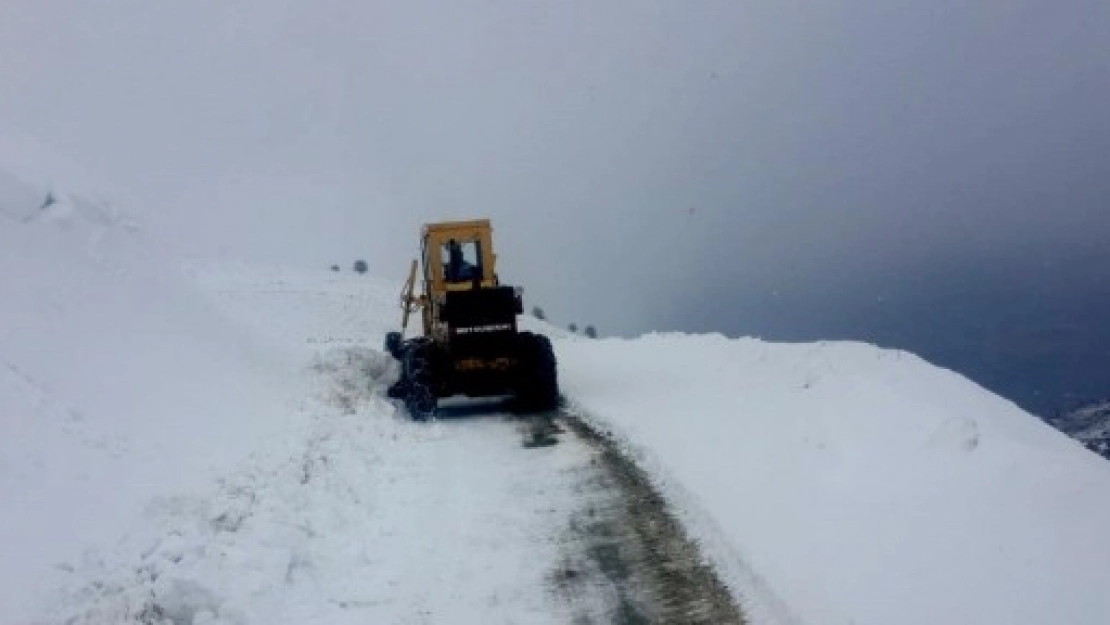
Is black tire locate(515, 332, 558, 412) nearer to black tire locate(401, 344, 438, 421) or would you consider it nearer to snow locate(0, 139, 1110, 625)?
snow locate(0, 139, 1110, 625)

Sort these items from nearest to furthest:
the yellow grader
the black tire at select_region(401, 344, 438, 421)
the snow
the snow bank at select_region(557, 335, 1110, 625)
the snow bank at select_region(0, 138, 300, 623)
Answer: the snow bank at select_region(557, 335, 1110, 625) < the snow < the snow bank at select_region(0, 138, 300, 623) < the black tire at select_region(401, 344, 438, 421) < the yellow grader

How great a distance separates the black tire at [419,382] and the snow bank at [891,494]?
289 centimetres

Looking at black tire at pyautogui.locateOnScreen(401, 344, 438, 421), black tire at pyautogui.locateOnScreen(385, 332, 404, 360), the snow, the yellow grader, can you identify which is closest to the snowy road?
the snow

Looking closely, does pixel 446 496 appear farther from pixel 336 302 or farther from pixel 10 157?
pixel 336 302

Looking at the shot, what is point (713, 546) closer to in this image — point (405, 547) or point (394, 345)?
point (405, 547)

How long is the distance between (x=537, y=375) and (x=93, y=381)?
8489mm

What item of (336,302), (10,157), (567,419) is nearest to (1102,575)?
(567,419)

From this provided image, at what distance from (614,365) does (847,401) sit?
11995mm

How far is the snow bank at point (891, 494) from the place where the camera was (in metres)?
6.89

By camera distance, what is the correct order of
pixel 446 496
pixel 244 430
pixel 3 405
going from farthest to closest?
pixel 244 430 → pixel 446 496 → pixel 3 405

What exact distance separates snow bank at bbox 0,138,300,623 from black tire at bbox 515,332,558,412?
4.17m

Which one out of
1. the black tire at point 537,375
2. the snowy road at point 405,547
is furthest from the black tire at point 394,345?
the snowy road at point 405,547

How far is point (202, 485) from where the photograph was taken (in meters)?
9.43

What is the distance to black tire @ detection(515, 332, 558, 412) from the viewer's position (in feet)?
59.4
